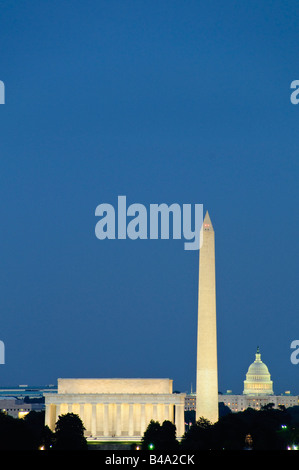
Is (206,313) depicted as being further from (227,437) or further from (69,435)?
(69,435)

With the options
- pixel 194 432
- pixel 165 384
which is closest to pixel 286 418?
pixel 165 384

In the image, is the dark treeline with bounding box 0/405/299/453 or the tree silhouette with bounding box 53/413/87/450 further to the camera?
the tree silhouette with bounding box 53/413/87/450

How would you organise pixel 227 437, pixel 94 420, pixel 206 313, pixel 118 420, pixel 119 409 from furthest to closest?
pixel 119 409
pixel 94 420
pixel 118 420
pixel 206 313
pixel 227 437

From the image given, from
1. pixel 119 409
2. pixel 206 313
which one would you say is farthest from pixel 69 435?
pixel 119 409

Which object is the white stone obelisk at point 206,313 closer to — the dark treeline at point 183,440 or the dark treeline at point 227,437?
the dark treeline at point 183,440

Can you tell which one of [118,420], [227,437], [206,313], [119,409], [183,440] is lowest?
[227,437]

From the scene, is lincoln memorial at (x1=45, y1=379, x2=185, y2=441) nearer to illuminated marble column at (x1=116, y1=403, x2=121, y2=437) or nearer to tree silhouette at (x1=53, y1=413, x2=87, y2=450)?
illuminated marble column at (x1=116, y1=403, x2=121, y2=437)

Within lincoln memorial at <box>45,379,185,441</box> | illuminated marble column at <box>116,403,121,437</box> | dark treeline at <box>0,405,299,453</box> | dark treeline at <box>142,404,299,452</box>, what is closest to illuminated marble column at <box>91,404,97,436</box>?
lincoln memorial at <box>45,379,185,441</box>

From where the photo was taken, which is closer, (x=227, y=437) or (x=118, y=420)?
(x=227, y=437)

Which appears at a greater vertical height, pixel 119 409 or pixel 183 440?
pixel 119 409

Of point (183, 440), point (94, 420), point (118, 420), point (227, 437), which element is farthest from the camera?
point (94, 420)

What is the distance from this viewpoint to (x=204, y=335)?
146 metres
